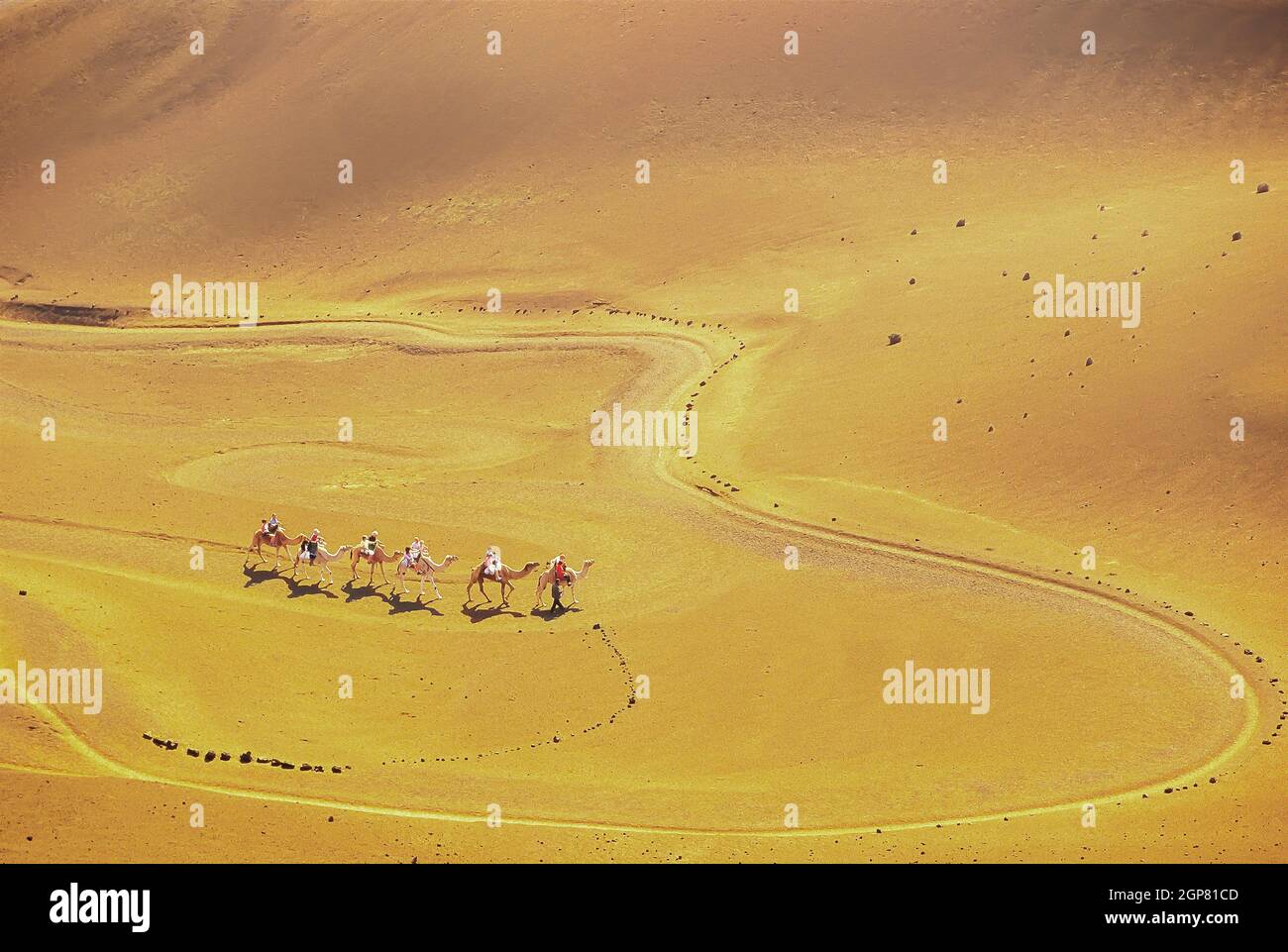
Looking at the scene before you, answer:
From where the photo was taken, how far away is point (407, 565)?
2888 cm

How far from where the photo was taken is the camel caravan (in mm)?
28469

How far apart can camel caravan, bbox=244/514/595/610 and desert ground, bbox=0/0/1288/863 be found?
1.66 feet

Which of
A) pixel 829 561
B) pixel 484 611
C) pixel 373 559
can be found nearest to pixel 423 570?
pixel 373 559

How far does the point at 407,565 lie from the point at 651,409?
13492 millimetres

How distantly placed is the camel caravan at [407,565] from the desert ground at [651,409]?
507 mm

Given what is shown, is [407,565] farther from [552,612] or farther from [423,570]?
[552,612]

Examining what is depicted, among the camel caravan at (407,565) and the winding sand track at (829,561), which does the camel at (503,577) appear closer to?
the camel caravan at (407,565)

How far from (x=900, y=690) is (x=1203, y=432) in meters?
12.7

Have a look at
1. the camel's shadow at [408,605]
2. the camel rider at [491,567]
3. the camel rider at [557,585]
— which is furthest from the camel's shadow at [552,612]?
Result: the camel's shadow at [408,605]

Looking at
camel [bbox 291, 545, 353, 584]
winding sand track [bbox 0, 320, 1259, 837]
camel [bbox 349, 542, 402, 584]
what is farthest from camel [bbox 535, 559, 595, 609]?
winding sand track [bbox 0, 320, 1259, 837]

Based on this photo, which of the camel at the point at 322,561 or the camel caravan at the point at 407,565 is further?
the camel at the point at 322,561

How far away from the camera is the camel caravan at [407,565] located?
93.4 ft

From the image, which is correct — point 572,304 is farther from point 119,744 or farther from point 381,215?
point 119,744

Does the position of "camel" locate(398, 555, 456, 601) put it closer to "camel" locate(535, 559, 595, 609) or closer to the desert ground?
the desert ground
